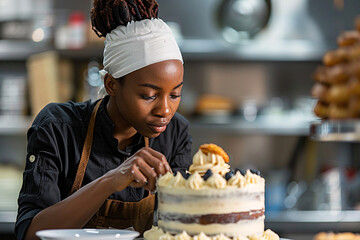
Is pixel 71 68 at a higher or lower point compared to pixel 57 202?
higher

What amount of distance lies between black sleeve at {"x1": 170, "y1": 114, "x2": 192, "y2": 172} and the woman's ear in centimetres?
40

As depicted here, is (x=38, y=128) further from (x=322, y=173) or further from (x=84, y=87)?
(x=322, y=173)

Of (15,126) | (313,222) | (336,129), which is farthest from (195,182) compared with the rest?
(15,126)

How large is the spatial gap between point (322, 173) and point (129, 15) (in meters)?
3.11

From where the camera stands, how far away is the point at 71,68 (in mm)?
4473

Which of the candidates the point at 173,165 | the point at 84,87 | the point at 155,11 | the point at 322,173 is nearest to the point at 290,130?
the point at 322,173

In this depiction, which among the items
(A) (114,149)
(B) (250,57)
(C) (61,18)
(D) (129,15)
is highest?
(C) (61,18)

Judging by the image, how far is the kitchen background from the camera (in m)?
4.25

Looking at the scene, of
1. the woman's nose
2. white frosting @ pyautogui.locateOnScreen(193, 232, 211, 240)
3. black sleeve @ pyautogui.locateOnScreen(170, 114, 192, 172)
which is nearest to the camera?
white frosting @ pyautogui.locateOnScreen(193, 232, 211, 240)

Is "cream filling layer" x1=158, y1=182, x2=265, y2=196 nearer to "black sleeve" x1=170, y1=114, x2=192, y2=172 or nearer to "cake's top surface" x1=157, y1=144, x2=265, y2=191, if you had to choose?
"cake's top surface" x1=157, y1=144, x2=265, y2=191

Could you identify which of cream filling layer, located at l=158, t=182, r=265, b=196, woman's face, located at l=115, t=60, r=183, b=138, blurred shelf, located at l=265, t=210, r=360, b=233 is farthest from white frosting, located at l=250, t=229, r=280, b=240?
blurred shelf, located at l=265, t=210, r=360, b=233

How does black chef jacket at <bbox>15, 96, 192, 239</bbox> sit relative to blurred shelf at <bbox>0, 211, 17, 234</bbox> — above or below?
above

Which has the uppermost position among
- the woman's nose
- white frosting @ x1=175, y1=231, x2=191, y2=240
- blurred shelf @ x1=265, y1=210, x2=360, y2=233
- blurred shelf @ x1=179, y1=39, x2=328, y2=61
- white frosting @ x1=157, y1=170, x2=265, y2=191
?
blurred shelf @ x1=179, y1=39, x2=328, y2=61

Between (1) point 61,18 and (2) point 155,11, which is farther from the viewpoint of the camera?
(1) point 61,18
